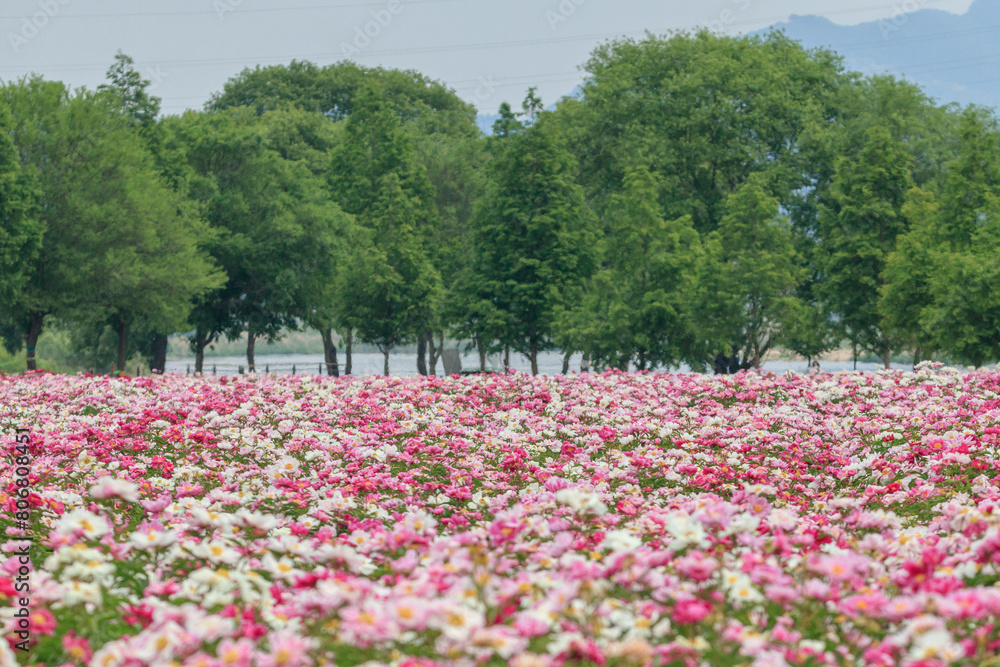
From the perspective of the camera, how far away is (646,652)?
3137mm

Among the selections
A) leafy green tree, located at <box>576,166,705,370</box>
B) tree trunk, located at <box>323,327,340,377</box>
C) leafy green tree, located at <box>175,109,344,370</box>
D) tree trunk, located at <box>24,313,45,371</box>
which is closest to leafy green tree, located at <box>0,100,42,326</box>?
tree trunk, located at <box>24,313,45,371</box>

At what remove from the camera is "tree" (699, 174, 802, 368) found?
92.6 ft

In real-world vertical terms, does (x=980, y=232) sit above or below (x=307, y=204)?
below

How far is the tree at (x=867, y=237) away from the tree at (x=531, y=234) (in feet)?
29.2

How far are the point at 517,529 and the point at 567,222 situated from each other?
2668 cm

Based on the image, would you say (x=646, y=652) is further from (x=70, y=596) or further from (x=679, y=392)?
(x=679, y=392)

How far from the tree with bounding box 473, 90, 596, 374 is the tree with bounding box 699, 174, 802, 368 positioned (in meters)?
4.51

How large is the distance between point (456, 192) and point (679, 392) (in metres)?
34.1

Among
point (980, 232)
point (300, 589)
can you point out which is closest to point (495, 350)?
point (980, 232)

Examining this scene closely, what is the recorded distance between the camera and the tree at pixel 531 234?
30.3m

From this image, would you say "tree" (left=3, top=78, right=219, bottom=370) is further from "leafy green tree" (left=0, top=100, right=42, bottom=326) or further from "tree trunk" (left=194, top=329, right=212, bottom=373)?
"tree trunk" (left=194, top=329, right=212, bottom=373)

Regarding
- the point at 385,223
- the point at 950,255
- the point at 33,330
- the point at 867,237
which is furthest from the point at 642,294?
the point at 33,330

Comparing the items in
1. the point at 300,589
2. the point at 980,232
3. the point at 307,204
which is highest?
the point at 307,204

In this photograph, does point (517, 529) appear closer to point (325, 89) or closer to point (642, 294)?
point (642, 294)
